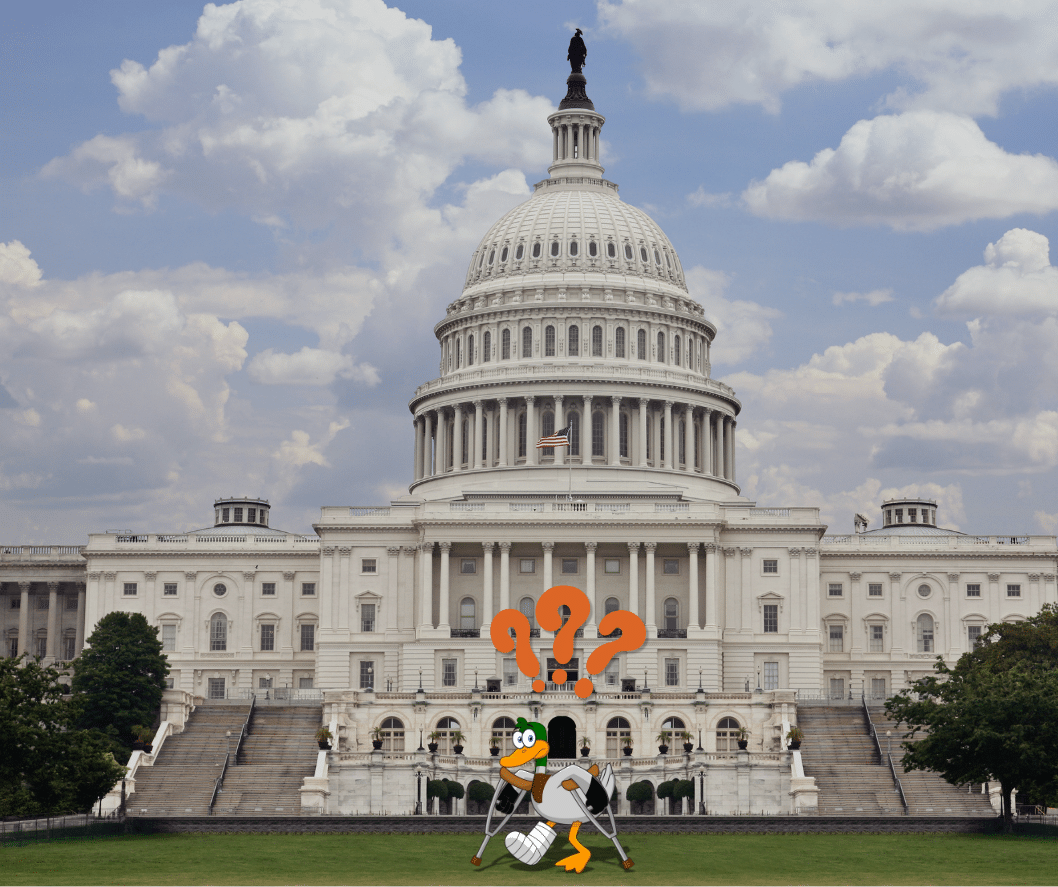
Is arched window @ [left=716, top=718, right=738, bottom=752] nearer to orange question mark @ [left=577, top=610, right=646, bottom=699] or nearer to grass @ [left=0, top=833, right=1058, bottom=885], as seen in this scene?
grass @ [left=0, top=833, right=1058, bottom=885]

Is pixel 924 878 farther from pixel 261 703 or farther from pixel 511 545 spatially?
pixel 511 545

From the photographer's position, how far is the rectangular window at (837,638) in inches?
5236

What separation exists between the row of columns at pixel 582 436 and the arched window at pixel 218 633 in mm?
21480

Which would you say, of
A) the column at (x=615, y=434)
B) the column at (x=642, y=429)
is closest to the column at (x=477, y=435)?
the column at (x=615, y=434)

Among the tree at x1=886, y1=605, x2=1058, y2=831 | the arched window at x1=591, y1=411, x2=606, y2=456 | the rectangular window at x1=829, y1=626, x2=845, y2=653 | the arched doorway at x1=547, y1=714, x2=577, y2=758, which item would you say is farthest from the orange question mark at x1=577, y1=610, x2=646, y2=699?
the arched window at x1=591, y1=411, x2=606, y2=456

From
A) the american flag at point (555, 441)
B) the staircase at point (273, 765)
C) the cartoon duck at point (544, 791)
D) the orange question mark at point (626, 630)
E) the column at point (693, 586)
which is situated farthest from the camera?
the american flag at point (555, 441)

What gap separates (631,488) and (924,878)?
7286cm

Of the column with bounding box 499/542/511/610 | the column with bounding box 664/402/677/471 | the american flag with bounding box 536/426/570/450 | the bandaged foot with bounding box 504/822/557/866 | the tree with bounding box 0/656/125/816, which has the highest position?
the column with bounding box 664/402/677/471

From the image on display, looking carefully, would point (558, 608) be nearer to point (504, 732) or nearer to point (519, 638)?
point (519, 638)

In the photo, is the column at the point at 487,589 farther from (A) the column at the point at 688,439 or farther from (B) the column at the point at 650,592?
(A) the column at the point at 688,439

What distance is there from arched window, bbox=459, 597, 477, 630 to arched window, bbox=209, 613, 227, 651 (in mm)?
18803

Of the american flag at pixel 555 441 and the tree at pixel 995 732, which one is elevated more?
the american flag at pixel 555 441

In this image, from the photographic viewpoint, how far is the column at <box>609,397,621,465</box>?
140m

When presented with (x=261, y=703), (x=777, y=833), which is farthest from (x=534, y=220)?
(x=777, y=833)
